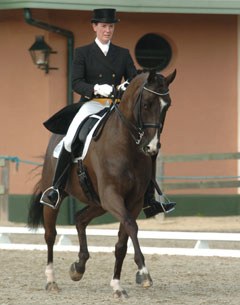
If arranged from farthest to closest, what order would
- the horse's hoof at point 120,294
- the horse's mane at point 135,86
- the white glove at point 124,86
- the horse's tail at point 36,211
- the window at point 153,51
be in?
1. the window at point 153,51
2. the horse's tail at point 36,211
3. the white glove at point 124,86
4. the horse's hoof at point 120,294
5. the horse's mane at point 135,86

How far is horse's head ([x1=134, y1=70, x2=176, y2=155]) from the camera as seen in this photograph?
7.69 metres

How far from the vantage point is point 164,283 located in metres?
9.29

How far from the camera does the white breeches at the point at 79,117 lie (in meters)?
8.91

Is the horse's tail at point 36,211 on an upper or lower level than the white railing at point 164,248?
upper

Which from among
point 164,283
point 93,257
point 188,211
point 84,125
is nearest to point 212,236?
point 93,257

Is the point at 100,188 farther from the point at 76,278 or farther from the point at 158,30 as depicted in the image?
the point at 158,30

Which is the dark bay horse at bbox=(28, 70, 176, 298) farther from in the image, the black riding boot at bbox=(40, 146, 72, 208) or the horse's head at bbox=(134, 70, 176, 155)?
the black riding boot at bbox=(40, 146, 72, 208)

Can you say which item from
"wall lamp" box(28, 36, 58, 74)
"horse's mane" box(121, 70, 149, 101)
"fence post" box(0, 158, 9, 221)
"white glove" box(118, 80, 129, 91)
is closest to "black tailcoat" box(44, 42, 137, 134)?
"white glove" box(118, 80, 129, 91)

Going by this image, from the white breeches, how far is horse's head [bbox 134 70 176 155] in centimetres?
116

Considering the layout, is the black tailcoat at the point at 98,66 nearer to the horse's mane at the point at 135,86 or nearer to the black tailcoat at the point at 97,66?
the black tailcoat at the point at 97,66

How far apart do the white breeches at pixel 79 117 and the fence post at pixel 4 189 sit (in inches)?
260

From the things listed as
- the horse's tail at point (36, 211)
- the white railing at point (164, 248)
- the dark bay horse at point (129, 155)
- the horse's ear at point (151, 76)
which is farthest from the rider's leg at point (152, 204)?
the white railing at point (164, 248)

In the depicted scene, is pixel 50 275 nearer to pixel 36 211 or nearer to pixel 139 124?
pixel 36 211

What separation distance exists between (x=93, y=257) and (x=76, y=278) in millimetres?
2393
